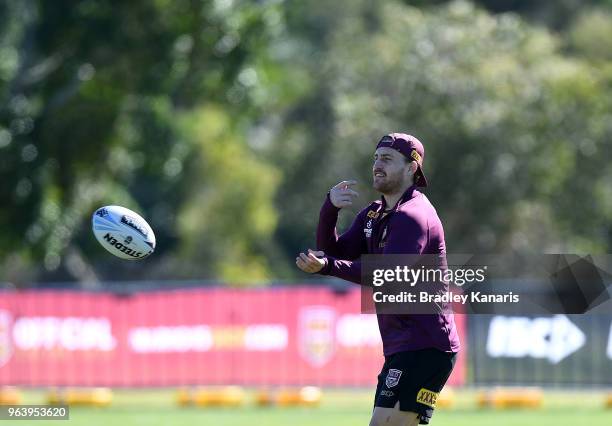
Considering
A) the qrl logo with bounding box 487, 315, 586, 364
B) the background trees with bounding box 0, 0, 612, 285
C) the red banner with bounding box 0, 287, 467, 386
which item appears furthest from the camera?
the background trees with bounding box 0, 0, 612, 285

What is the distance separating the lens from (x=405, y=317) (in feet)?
31.2

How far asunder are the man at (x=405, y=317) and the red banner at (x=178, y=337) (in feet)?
42.6

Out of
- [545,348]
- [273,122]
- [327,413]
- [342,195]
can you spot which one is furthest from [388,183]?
[273,122]

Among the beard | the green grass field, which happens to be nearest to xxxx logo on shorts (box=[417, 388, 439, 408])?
the beard

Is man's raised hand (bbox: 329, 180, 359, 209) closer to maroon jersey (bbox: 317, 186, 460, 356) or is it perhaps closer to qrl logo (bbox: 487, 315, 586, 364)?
maroon jersey (bbox: 317, 186, 460, 356)

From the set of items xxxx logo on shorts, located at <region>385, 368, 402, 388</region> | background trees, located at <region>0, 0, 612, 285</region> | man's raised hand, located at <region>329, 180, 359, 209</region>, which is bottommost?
xxxx logo on shorts, located at <region>385, 368, 402, 388</region>

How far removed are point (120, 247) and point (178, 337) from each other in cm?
1263

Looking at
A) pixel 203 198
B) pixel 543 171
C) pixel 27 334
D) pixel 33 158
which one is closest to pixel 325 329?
pixel 27 334

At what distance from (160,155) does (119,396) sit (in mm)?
9448

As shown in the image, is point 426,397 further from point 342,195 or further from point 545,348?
point 545,348

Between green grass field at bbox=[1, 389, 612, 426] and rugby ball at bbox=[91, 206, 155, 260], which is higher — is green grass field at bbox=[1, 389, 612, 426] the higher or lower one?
the lower one

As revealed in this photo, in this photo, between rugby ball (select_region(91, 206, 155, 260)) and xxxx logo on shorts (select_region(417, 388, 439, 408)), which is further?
rugby ball (select_region(91, 206, 155, 260))

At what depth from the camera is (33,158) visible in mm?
28344

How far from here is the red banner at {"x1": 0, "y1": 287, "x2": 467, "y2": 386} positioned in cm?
2275
